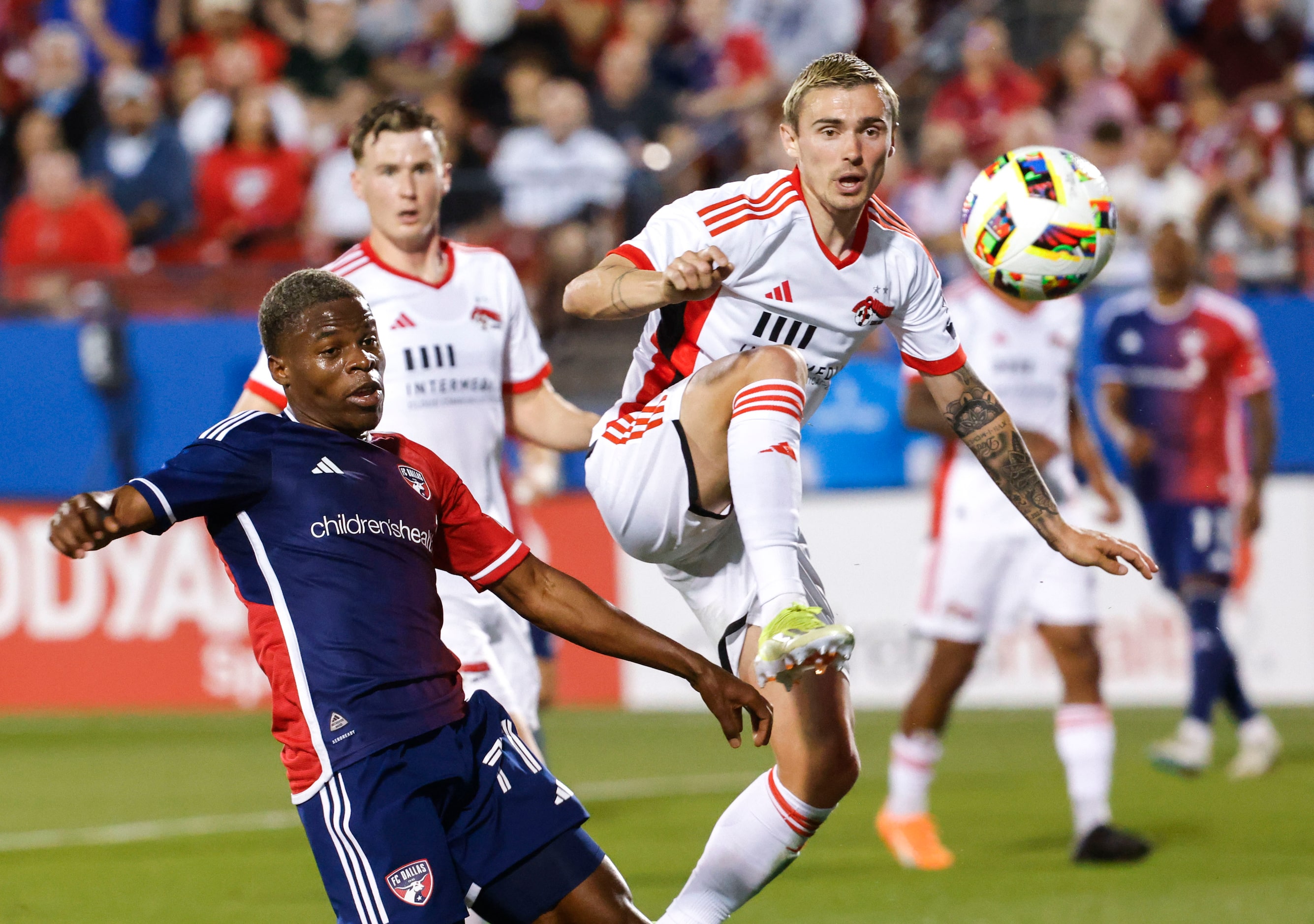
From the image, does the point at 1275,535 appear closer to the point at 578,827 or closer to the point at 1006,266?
the point at 1006,266

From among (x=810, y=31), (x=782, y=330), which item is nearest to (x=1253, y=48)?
(x=810, y=31)

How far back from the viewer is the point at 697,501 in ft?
15.6

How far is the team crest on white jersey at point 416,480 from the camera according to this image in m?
4.25

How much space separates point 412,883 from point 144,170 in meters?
11.0

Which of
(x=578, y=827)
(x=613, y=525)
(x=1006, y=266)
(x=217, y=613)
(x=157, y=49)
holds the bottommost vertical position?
(x=217, y=613)

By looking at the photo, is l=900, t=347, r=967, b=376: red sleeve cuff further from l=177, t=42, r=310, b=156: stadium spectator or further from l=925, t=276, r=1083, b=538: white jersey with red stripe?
l=177, t=42, r=310, b=156: stadium spectator

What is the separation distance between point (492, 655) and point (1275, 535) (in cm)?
713

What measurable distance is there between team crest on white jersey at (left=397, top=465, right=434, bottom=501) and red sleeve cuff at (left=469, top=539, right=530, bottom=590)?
8.9 inches

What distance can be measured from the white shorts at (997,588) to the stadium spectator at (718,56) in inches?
281

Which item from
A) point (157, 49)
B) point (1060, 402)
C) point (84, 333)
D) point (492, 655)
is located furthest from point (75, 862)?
point (157, 49)

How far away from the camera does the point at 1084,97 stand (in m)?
13.7

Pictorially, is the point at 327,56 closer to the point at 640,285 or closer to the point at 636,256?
the point at 636,256

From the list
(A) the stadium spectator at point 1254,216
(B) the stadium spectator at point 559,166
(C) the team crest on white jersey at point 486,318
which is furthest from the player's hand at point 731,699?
(A) the stadium spectator at point 1254,216

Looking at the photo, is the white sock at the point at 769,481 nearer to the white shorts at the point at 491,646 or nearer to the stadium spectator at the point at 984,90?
the white shorts at the point at 491,646
